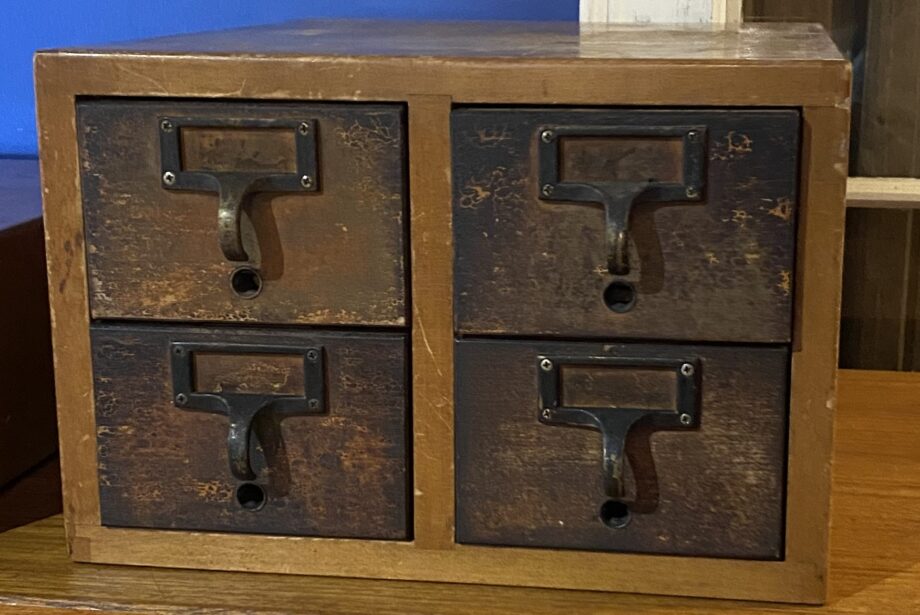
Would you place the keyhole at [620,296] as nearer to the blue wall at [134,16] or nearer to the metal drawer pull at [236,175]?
the metal drawer pull at [236,175]

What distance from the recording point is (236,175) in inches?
35.6

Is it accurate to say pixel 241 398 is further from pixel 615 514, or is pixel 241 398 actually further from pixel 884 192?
pixel 884 192

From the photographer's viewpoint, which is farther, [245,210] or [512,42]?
[512,42]

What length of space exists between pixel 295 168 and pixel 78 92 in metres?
0.16

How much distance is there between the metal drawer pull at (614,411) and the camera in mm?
908

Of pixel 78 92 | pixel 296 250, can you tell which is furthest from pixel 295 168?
pixel 78 92

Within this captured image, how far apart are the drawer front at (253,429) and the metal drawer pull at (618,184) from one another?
17 cm

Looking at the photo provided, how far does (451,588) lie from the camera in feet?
3.18

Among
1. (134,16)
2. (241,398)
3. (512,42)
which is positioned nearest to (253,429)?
(241,398)

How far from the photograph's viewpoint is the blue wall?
1.48 m

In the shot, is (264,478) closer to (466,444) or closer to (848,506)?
(466,444)

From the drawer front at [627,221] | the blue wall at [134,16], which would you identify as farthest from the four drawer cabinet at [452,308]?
the blue wall at [134,16]

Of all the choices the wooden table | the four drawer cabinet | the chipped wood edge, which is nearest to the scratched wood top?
the four drawer cabinet

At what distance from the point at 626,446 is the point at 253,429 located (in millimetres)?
268
